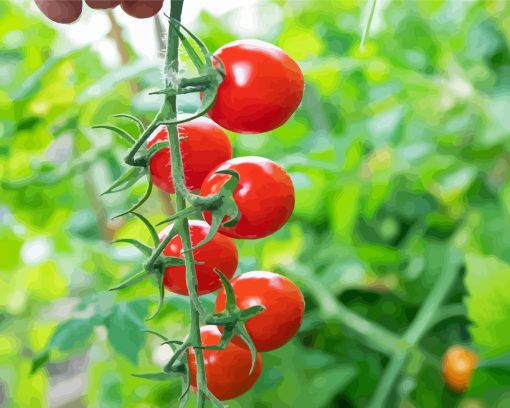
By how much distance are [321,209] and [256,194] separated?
2.29ft

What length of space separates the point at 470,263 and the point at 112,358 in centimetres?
40

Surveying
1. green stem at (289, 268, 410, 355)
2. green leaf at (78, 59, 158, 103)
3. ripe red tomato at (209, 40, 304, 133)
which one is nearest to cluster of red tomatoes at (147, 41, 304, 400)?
ripe red tomato at (209, 40, 304, 133)

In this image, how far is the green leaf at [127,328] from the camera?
54 centimetres

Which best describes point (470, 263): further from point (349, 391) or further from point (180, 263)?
point (180, 263)

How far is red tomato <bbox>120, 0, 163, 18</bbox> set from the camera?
11.4 inches

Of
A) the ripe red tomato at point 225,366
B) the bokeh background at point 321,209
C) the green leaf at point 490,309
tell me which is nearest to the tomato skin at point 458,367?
the bokeh background at point 321,209

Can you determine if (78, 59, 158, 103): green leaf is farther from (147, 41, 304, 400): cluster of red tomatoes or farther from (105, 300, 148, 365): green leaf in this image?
(147, 41, 304, 400): cluster of red tomatoes

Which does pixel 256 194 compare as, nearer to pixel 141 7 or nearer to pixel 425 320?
pixel 141 7

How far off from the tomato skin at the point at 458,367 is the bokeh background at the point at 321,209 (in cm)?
3

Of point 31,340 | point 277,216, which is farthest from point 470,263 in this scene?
point 31,340

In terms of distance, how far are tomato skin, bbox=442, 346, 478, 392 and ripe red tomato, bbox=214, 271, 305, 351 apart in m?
0.60

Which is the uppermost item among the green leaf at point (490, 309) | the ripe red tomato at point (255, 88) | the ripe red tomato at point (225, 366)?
the ripe red tomato at point (255, 88)

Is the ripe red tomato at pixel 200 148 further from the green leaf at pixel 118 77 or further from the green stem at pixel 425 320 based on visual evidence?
the green stem at pixel 425 320

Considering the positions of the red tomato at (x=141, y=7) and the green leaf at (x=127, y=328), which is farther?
the green leaf at (x=127, y=328)
